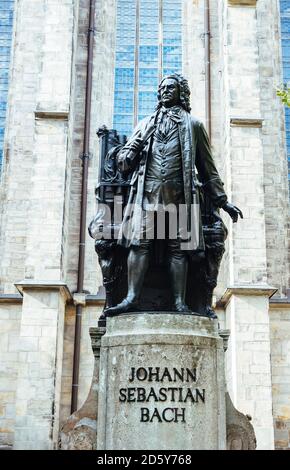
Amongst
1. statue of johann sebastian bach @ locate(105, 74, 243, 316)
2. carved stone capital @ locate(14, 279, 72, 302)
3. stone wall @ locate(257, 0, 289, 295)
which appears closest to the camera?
statue of johann sebastian bach @ locate(105, 74, 243, 316)

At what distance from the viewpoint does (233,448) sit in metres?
4.96

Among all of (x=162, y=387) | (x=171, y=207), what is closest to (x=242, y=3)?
(x=171, y=207)

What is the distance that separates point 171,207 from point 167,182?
0.71 ft

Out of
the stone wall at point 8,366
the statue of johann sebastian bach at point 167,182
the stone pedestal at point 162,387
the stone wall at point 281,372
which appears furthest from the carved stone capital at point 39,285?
the stone pedestal at point 162,387

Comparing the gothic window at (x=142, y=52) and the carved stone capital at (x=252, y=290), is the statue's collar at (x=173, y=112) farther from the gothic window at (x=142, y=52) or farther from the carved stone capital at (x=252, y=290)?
the gothic window at (x=142, y=52)

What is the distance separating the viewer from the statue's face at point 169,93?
231 inches

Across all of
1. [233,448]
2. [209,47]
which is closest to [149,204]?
[233,448]

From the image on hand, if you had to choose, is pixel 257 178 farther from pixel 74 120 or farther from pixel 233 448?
pixel 233 448

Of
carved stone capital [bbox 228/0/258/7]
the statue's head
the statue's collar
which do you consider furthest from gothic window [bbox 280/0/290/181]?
the statue's collar

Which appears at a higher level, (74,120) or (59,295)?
(74,120)

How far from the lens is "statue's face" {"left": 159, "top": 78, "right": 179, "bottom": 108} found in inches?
→ 231

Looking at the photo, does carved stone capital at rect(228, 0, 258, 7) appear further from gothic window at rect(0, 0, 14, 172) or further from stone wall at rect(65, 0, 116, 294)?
gothic window at rect(0, 0, 14, 172)

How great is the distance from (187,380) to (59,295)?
911 centimetres

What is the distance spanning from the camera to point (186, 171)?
5.48m
